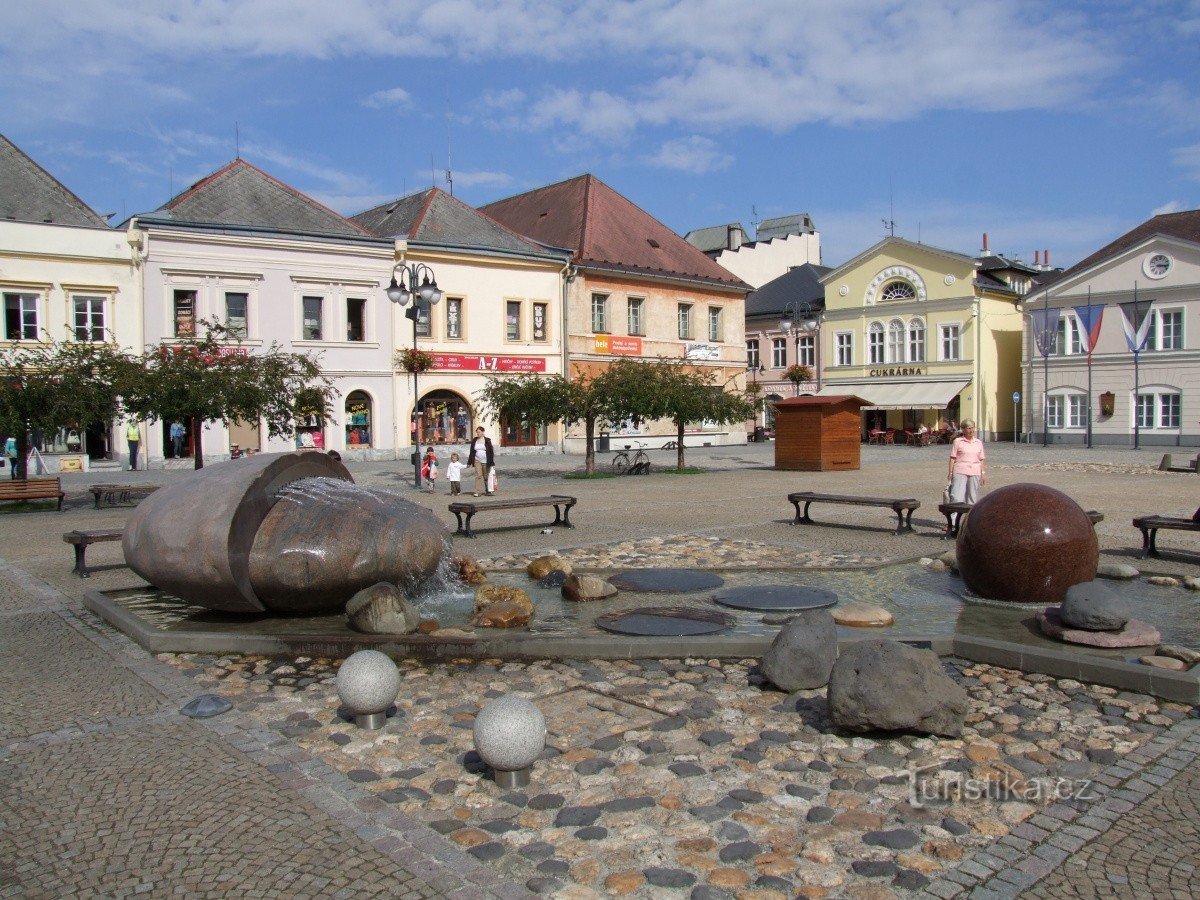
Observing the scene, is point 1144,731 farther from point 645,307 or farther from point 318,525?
point 645,307

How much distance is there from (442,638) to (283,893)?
3.58m

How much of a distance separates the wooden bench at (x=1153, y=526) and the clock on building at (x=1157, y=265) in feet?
133

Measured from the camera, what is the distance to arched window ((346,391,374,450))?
125ft

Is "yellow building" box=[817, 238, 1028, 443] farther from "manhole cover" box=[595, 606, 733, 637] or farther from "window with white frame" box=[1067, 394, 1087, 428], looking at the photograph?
"manhole cover" box=[595, 606, 733, 637]

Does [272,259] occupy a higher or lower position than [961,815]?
higher

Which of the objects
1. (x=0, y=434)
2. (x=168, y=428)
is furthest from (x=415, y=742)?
(x=168, y=428)

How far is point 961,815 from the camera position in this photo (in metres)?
4.50

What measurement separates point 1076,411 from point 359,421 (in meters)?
35.4

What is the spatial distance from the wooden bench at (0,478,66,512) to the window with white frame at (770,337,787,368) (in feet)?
153

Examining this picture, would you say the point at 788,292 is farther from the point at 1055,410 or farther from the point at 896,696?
the point at 896,696

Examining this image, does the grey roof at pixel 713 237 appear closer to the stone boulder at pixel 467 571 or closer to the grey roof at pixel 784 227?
the grey roof at pixel 784 227

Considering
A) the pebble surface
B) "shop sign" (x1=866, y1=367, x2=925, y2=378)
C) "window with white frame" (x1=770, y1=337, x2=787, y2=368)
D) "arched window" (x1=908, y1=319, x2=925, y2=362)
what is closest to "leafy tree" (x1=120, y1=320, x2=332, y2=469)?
the pebble surface

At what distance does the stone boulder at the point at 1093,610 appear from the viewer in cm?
708

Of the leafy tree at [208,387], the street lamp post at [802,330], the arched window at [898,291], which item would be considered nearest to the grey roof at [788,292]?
the street lamp post at [802,330]
